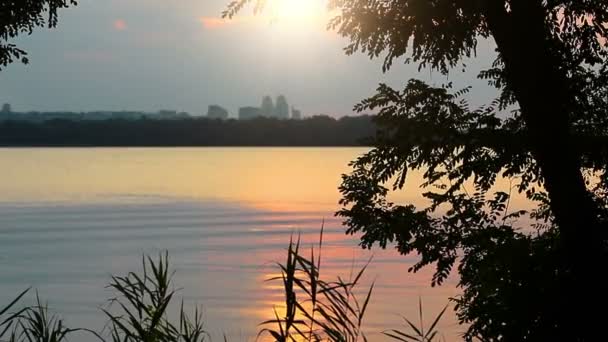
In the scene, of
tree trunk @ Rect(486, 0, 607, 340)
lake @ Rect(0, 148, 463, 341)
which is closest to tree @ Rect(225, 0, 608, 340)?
tree trunk @ Rect(486, 0, 607, 340)

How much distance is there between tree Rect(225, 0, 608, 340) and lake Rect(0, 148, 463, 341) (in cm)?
262

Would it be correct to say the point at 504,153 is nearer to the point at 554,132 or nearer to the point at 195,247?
the point at 554,132

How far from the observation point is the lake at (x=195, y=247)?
27656 millimetres

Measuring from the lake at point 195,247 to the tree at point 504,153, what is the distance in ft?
8.59

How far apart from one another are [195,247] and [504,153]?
31450 millimetres

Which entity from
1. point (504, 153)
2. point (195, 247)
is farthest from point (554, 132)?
point (195, 247)

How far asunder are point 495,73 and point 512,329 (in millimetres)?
3932

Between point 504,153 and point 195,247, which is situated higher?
point 504,153

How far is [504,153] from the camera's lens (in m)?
11.9

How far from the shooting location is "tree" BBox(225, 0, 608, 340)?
11.0 meters

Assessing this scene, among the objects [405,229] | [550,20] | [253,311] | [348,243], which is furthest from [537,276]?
[348,243]

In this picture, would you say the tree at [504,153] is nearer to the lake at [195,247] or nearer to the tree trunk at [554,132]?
the tree trunk at [554,132]

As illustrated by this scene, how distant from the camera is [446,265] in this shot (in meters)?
12.0

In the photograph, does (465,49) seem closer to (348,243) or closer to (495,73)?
(495,73)
